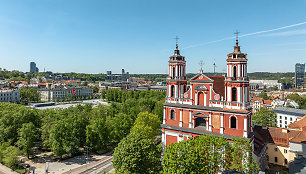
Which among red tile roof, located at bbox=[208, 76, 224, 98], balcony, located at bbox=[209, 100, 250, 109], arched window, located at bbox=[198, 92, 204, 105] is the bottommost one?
balcony, located at bbox=[209, 100, 250, 109]

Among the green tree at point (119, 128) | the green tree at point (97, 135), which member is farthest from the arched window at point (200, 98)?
the green tree at point (97, 135)

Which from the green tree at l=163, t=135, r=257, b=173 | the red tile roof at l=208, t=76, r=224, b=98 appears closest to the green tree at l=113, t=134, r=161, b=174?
the green tree at l=163, t=135, r=257, b=173

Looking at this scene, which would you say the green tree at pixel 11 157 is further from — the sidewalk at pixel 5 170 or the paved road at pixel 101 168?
the paved road at pixel 101 168

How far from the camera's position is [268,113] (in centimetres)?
5753

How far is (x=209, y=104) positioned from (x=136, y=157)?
18502mm

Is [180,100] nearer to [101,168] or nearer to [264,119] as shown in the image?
[101,168]

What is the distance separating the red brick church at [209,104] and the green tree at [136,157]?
38.0 ft

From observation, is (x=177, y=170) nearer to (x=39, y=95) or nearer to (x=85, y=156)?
(x=85, y=156)

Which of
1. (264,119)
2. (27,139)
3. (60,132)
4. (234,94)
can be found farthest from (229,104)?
(27,139)

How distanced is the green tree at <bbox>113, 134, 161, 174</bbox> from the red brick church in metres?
11.6

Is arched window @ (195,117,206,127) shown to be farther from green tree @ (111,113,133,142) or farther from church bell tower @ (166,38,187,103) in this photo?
green tree @ (111,113,133,142)

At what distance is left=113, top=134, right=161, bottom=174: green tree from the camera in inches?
1096

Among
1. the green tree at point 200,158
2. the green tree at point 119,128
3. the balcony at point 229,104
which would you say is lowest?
the green tree at point 119,128

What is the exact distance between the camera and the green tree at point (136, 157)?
27.8 metres
